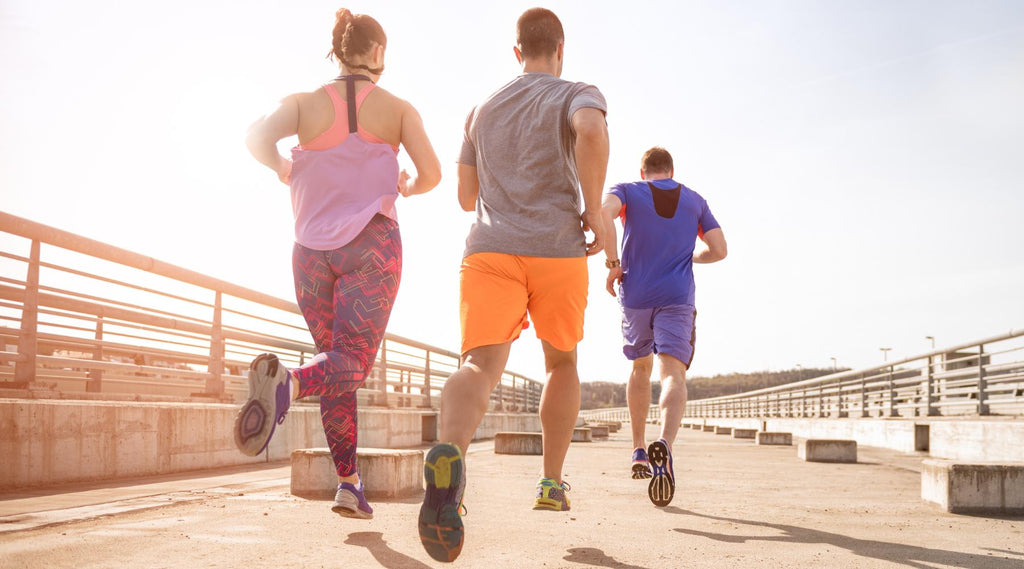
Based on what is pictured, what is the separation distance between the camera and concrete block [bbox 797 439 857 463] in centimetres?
882

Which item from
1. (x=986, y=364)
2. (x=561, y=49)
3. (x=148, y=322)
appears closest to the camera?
(x=561, y=49)

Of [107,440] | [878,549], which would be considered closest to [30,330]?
[107,440]

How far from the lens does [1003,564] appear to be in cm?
278

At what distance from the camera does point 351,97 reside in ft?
10.4

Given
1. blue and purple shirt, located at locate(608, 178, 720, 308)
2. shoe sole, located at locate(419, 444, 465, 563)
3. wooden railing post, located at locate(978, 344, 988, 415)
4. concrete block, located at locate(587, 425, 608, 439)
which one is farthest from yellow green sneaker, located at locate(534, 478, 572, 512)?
concrete block, located at locate(587, 425, 608, 439)

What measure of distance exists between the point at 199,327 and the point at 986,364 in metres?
9.40

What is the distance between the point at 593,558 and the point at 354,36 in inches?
84.4

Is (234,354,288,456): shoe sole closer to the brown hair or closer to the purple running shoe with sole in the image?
the purple running shoe with sole

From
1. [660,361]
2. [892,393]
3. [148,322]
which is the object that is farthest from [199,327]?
[892,393]

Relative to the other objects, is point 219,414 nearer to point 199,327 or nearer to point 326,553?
point 199,327

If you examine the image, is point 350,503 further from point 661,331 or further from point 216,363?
point 216,363

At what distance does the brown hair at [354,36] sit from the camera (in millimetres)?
3236

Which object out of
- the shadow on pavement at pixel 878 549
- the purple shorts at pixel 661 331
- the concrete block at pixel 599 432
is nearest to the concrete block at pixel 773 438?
the concrete block at pixel 599 432

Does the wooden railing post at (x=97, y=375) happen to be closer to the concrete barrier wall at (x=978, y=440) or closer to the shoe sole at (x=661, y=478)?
the shoe sole at (x=661, y=478)
